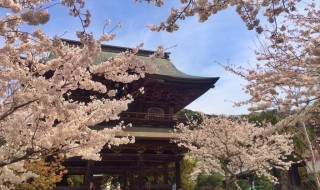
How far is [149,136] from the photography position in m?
11.4

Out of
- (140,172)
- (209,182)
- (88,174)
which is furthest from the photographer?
(209,182)

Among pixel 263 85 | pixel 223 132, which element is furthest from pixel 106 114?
pixel 223 132

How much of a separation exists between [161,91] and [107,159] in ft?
13.2

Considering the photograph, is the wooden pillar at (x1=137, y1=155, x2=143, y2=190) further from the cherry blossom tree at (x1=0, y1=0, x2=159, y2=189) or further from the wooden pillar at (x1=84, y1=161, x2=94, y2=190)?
the cherry blossom tree at (x1=0, y1=0, x2=159, y2=189)

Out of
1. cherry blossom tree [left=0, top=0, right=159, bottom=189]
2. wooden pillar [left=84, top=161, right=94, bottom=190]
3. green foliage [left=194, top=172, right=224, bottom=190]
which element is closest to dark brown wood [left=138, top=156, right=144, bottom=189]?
wooden pillar [left=84, top=161, right=94, bottom=190]

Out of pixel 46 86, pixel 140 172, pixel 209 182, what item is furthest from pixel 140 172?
pixel 209 182

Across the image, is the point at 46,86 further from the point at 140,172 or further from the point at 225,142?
the point at 225,142

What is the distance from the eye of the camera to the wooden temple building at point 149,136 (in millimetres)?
11805

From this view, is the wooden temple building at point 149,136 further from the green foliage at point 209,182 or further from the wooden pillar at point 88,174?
the green foliage at point 209,182

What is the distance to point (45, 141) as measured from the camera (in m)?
4.89

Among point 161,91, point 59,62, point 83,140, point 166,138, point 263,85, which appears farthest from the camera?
point 161,91

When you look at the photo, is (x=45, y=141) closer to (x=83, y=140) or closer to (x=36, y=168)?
(x=83, y=140)

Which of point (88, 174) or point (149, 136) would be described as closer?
point (88, 174)

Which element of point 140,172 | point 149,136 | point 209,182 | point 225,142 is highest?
point 149,136
